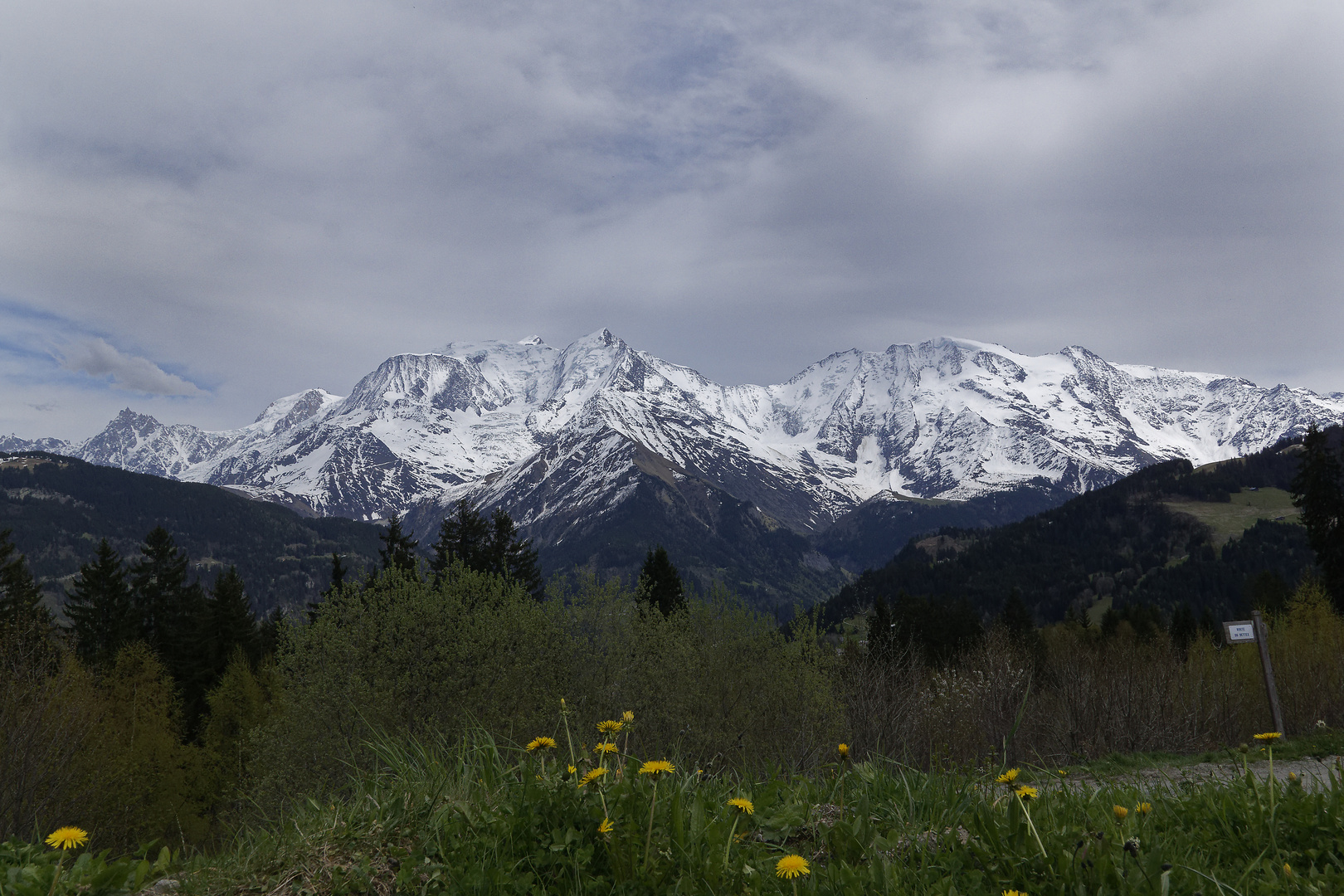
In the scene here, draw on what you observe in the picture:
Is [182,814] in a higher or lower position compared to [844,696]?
lower

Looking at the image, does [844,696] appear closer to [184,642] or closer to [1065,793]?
[1065,793]

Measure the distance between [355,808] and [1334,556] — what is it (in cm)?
6191

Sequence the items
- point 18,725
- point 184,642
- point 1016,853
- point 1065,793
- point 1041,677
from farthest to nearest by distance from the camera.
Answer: point 184,642
point 1041,677
point 18,725
point 1065,793
point 1016,853

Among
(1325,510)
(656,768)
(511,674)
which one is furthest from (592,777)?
(1325,510)

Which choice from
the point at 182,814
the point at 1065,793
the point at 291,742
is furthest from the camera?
the point at 182,814

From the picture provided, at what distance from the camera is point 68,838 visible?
361 cm

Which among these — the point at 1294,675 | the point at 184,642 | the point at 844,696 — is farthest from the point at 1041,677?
the point at 184,642

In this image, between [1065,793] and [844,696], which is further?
[844,696]

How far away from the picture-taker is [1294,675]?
28594 millimetres

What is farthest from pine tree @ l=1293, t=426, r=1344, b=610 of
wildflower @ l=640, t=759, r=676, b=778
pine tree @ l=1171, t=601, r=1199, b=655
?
wildflower @ l=640, t=759, r=676, b=778

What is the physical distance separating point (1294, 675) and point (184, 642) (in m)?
64.0

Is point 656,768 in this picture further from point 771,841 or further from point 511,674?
point 511,674

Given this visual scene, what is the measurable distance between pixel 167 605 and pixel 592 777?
64485mm

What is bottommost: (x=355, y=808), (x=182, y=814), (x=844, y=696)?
(x=182, y=814)
